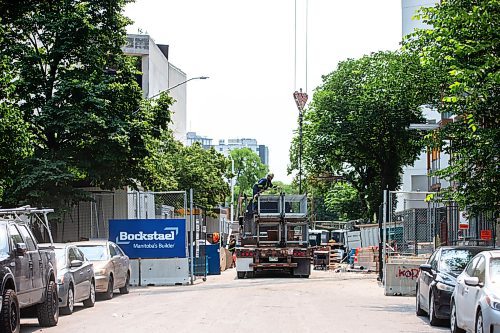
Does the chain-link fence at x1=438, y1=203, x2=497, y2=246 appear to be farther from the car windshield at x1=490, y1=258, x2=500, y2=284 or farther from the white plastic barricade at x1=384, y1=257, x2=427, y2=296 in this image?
the car windshield at x1=490, y1=258, x2=500, y2=284

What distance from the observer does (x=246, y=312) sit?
18406 millimetres

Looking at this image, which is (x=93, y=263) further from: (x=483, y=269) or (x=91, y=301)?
(x=483, y=269)

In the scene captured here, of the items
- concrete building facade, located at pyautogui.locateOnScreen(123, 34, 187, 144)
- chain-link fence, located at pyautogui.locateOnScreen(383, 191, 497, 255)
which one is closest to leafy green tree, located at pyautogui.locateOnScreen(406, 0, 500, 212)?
chain-link fence, located at pyautogui.locateOnScreen(383, 191, 497, 255)

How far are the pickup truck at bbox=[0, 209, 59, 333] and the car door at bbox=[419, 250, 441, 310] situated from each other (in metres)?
7.18

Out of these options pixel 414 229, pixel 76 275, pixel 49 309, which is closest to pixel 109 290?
pixel 76 275

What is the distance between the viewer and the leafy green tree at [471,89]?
57.6 ft

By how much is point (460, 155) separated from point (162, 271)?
1341cm

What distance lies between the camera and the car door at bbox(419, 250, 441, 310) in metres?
17.2

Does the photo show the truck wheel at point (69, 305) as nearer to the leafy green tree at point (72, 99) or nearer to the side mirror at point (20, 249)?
the side mirror at point (20, 249)

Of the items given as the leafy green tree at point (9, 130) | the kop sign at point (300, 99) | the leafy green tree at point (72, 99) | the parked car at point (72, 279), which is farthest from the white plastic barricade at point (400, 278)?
the kop sign at point (300, 99)

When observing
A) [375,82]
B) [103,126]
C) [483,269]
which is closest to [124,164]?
[103,126]

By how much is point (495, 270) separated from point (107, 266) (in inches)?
492

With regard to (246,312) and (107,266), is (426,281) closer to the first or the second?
(246,312)

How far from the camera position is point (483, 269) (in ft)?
43.7
